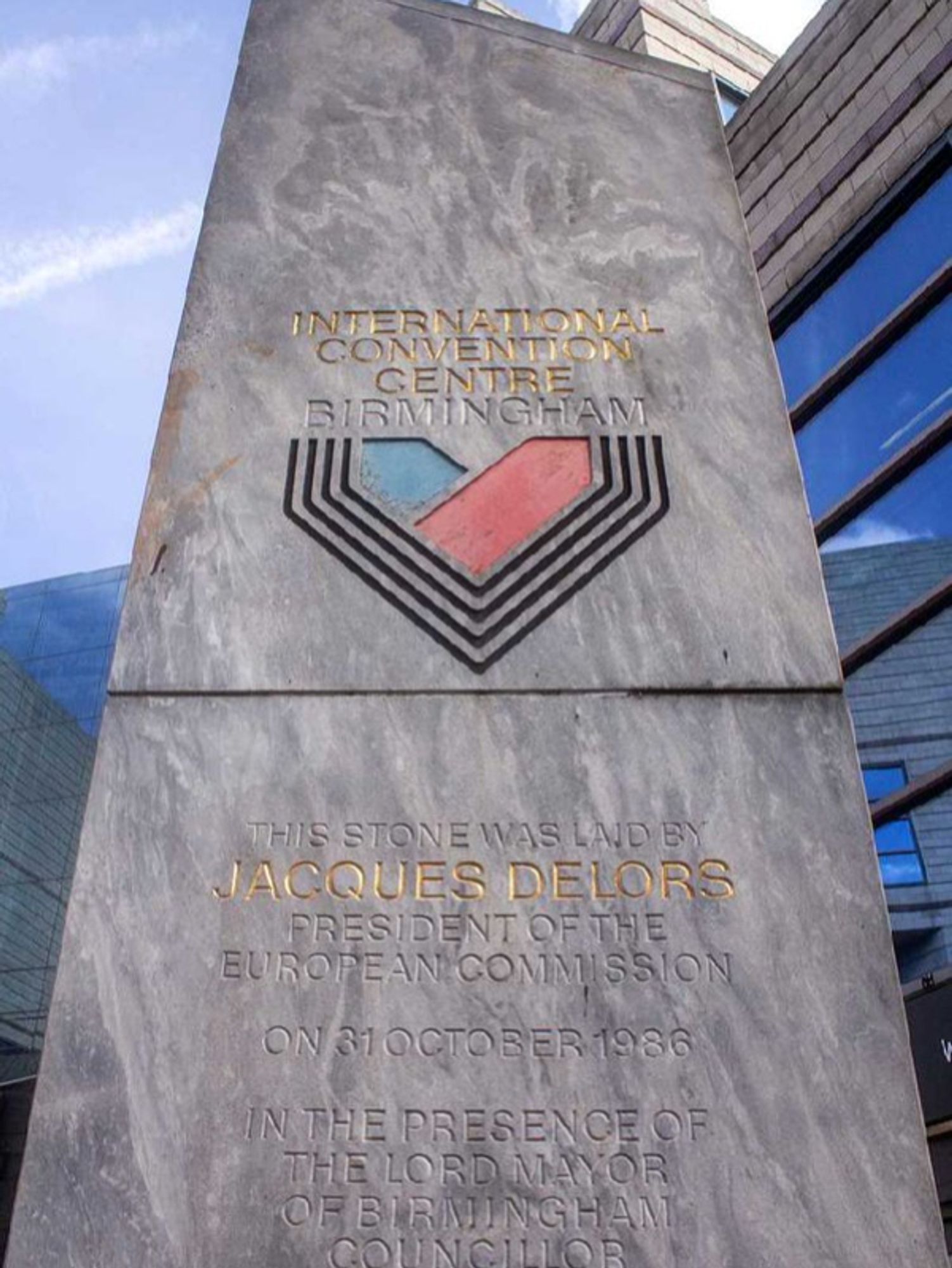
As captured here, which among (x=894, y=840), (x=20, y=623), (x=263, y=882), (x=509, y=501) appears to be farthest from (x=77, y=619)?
(x=263, y=882)

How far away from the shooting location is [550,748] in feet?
11.5

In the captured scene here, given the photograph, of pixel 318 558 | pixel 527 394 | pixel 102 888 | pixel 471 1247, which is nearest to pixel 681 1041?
pixel 471 1247

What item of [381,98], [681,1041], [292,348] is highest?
[381,98]

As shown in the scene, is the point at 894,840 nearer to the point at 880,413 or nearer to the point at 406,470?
the point at 880,413

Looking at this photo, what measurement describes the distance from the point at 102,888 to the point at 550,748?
1290mm

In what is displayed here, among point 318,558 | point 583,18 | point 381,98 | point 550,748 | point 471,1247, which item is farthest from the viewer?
point 583,18

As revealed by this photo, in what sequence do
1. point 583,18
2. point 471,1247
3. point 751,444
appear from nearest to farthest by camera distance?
point 471,1247 → point 751,444 → point 583,18

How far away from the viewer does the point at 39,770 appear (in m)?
27.0

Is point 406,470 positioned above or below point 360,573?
above

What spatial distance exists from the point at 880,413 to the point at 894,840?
3.81 meters

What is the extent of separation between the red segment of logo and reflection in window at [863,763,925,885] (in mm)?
5817

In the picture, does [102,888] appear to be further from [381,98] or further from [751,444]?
[381,98]

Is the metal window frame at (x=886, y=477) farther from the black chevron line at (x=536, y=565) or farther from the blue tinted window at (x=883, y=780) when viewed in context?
the black chevron line at (x=536, y=565)

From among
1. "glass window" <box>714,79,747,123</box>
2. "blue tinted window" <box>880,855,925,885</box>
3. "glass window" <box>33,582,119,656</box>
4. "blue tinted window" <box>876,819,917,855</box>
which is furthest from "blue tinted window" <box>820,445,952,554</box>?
"glass window" <box>33,582,119,656</box>
